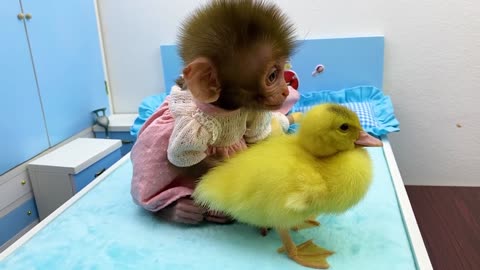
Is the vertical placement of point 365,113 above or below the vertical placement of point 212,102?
below

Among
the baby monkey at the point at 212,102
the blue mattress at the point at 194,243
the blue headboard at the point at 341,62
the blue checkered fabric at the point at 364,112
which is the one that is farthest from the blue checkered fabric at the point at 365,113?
the baby monkey at the point at 212,102

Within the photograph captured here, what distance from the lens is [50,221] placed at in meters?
0.96

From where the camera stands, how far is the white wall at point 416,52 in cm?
168

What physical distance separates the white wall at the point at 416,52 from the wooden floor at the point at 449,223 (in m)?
0.09

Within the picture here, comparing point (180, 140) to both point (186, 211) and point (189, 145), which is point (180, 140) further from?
point (186, 211)

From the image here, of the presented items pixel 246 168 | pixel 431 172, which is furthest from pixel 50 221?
pixel 431 172

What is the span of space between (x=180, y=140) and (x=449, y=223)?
1.25 metres

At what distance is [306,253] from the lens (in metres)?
0.77

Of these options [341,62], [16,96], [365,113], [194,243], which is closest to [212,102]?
[194,243]

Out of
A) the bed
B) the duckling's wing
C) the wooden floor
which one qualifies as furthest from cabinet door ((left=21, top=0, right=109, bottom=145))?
the wooden floor

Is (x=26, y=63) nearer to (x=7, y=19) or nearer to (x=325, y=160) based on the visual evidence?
(x=7, y=19)

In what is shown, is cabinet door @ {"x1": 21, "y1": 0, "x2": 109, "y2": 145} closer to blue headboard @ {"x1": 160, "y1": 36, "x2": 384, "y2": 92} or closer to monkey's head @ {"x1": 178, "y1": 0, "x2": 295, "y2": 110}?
blue headboard @ {"x1": 160, "y1": 36, "x2": 384, "y2": 92}

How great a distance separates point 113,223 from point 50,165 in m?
0.66

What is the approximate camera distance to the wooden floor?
1360 mm
